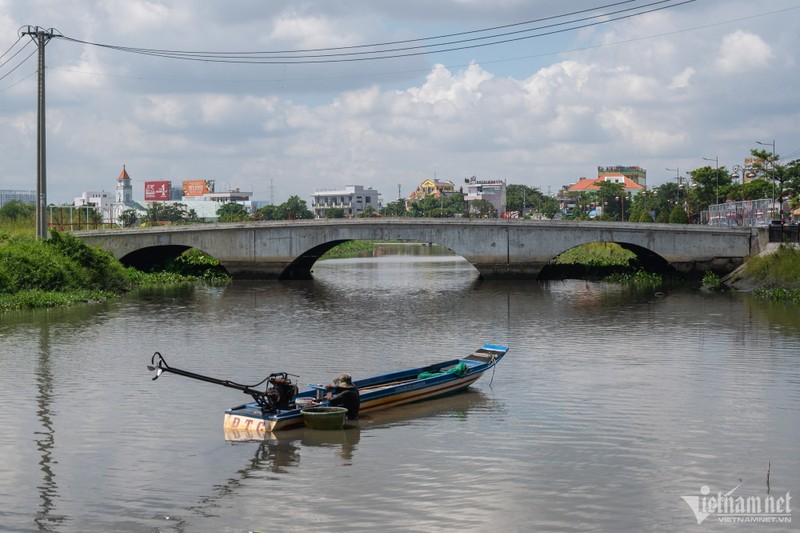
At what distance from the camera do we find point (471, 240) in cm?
6669

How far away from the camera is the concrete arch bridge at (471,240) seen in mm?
63312

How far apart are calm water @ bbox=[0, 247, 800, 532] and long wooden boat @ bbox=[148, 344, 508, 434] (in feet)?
1.34

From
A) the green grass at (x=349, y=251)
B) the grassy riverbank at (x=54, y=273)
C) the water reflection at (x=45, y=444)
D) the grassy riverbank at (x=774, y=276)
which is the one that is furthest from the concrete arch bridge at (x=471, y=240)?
the green grass at (x=349, y=251)

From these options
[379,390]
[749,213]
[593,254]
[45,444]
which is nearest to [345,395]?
[379,390]

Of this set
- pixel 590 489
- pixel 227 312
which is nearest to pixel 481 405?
pixel 590 489

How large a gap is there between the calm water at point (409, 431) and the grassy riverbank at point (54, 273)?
17.8 feet

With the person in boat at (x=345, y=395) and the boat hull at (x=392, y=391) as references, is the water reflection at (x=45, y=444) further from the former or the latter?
the person in boat at (x=345, y=395)

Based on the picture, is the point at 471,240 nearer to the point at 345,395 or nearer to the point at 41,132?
the point at 41,132

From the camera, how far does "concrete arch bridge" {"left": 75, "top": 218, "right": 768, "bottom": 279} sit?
63.3 meters

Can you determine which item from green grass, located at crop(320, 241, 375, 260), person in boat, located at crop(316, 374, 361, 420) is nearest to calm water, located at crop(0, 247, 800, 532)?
person in boat, located at crop(316, 374, 361, 420)

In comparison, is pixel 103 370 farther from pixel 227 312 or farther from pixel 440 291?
pixel 440 291

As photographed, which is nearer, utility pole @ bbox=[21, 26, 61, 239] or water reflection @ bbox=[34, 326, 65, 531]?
water reflection @ bbox=[34, 326, 65, 531]

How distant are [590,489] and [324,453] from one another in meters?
5.86

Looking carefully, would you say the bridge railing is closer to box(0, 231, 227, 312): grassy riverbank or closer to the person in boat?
box(0, 231, 227, 312): grassy riverbank
